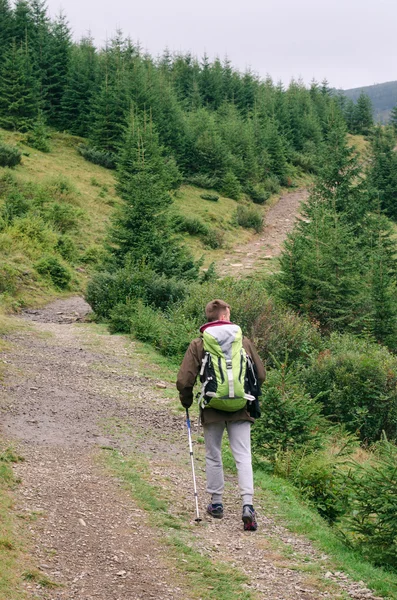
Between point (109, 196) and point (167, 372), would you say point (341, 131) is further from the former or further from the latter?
point (167, 372)

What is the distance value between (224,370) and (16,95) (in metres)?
43.5

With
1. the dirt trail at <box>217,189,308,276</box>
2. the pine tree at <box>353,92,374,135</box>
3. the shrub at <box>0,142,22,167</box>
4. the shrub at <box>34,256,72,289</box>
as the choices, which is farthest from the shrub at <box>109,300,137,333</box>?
the pine tree at <box>353,92,374,135</box>

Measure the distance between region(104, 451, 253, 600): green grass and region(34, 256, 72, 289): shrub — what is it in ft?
54.0

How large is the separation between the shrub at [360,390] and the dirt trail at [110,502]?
3477 millimetres

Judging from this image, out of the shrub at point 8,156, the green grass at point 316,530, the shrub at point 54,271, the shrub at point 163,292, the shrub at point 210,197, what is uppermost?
the shrub at point 8,156

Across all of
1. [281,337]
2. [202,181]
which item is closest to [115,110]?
[202,181]

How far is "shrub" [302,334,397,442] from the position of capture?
40.9ft

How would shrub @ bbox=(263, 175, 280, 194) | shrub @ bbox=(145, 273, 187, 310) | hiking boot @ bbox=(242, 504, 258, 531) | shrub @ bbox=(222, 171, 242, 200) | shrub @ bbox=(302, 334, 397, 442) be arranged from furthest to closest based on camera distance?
1. shrub @ bbox=(263, 175, 280, 194)
2. shrub @ bbox=(222, 171, 242, 200)
3. shrub @ bbox=(145, 273, 187, 310)
4. shrub @ bbox=(302, 334, 397, 442)
5. hiking boot @ bbox=(242, 504, 258, 531)

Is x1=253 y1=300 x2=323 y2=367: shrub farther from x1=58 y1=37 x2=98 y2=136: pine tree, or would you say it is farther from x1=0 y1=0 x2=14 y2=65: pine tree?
x1=0 y1=0 x2=14 y2=65: pine tree

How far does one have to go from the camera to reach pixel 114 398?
1093 cm

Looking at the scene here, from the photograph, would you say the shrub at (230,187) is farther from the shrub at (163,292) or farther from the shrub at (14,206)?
the shrub at (163,292)

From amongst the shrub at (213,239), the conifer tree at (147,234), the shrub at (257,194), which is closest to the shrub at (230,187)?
the shrub at (257,194)

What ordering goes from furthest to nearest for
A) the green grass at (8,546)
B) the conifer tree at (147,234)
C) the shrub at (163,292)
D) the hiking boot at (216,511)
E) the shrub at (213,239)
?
the shrub at (213,239) < the conifer tree at (147,234) < the shrub at (163,292) < the hiking boot at (216,511) < the green grass at (8,546)

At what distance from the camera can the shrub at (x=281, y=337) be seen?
14578mm
